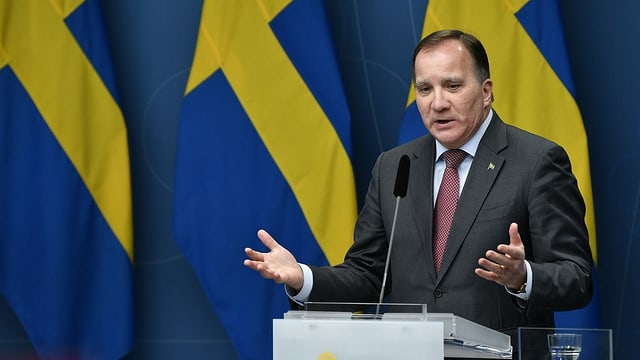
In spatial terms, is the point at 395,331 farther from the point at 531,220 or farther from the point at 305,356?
the point at 531,220

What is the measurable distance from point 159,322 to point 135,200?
1.93 ft

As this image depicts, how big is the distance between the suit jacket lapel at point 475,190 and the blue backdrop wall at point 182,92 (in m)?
1.64

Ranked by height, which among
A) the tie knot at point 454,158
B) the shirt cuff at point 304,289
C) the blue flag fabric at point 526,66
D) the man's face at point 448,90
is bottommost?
the shirt cuff at point 304,289

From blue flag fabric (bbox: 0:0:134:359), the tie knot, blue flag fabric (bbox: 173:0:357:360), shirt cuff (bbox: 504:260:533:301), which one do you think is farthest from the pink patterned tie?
blue flag fabric (bbox: 0:0:134:359)

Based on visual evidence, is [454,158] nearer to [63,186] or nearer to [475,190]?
[475,190]

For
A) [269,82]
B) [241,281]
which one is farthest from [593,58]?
[241,281]

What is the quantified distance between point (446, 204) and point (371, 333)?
941mm

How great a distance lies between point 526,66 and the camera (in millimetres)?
4148

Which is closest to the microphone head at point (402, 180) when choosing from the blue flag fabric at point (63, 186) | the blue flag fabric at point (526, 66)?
the blue flag fabric at point (526, 66)

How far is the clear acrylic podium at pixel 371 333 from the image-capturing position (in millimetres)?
1996

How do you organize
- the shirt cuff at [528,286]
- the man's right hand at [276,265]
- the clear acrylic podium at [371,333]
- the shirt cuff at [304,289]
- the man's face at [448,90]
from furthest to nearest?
the man's face at [448,90] < the shirt cuff at [304,289] < the man's right hand at [276,265] < the shirt cuff at [528,286] < the clear acrylic podium at [371,333]

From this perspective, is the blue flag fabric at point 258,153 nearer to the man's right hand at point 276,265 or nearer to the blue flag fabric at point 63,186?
the blue flag fabric at point 63,186

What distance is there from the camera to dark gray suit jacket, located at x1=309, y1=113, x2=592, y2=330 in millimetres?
2742

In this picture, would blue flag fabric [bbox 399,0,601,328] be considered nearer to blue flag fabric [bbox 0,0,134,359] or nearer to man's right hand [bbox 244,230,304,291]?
blue flag fabric [bbox 0,0,134,359]
